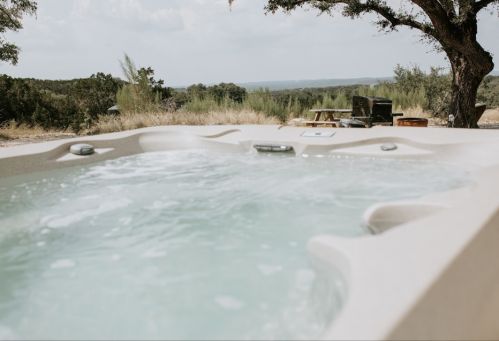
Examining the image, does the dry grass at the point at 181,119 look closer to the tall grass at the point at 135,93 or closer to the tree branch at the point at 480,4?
the tall grass at the point at 135,93

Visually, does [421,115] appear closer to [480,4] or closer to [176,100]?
[480,4]

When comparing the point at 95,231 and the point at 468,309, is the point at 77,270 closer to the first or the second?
the point at 95,231

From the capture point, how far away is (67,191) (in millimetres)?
2965

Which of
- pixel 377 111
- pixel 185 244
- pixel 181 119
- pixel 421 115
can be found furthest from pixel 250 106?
pixel 185 244

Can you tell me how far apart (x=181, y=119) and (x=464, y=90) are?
4.80 metres

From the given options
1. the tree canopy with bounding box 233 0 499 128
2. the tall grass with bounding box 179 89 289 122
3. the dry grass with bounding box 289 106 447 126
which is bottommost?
the dry grass with bounding box 289 106 447 126

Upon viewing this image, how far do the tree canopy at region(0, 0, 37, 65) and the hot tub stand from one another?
6.38 m

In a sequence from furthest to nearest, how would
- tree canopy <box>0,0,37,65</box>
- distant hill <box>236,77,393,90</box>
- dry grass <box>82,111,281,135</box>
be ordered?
tree canopy <box>0,0,37,65</box>, distant hill <box>236,77,393,90</box>, dry grass <box>82,111,281,135</box>

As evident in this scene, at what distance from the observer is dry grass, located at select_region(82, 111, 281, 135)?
6434 mm

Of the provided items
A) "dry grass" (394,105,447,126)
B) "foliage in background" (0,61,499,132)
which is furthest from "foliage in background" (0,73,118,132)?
"dry grass" (394,105,447,126)

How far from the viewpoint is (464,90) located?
228 inches

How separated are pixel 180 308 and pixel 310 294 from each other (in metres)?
0.50

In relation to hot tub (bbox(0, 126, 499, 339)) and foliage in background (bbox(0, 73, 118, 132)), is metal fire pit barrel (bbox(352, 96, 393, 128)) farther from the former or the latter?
foliage in background (bbox(0, 73, 118, 132))

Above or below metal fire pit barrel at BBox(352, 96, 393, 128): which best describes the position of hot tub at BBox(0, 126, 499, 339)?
below
